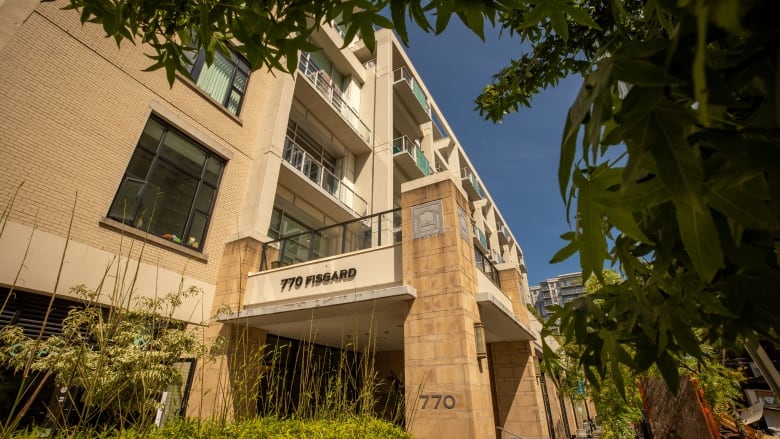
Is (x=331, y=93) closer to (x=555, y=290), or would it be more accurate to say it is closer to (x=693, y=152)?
(x=693, y=152)

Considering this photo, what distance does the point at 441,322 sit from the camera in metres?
6.88

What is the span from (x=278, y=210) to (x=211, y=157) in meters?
2.82

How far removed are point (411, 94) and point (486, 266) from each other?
10.7m

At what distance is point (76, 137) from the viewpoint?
736cm

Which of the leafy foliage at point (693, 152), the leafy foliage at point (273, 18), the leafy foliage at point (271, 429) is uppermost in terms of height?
the leafy foliage at point (273, 18)

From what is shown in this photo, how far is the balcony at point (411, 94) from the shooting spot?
17891mm

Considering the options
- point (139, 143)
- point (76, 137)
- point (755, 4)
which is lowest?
point (755, 4)

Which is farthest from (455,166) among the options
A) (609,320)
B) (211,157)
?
(609,320)

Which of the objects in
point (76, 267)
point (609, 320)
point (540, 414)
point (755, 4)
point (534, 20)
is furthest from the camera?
point (540, 414)

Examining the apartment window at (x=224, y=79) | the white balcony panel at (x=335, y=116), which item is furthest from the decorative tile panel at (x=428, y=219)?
the white balcony panel at (x=335, y=116)

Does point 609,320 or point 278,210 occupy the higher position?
point 278,210

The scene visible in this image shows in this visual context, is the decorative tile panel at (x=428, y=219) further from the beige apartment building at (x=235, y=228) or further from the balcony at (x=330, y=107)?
the balcony at (x=330, y=107)

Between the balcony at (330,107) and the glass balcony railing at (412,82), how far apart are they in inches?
147

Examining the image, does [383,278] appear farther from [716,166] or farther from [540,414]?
[716,166]
